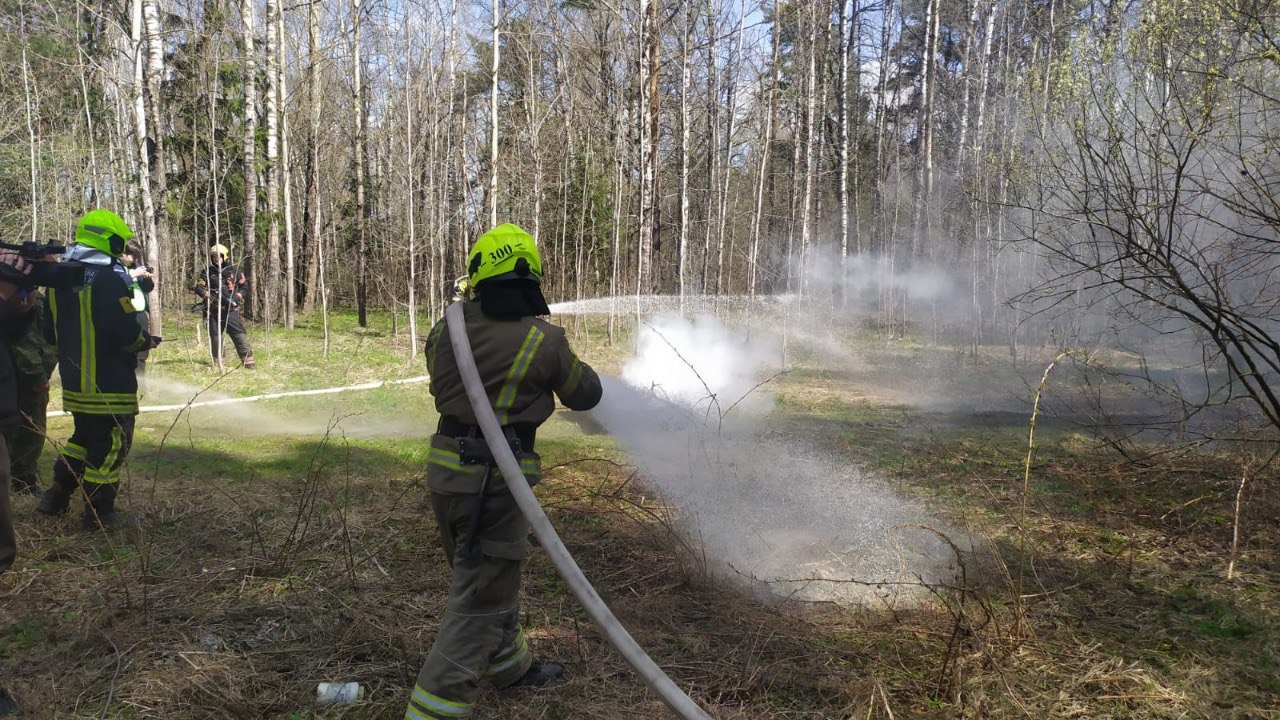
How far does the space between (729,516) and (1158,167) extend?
425cm

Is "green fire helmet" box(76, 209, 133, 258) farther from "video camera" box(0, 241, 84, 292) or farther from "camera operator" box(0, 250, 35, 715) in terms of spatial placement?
"camera operator" box(0, 250, 35, 715)

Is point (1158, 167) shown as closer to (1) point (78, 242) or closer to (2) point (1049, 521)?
(2) point (1049, 521)

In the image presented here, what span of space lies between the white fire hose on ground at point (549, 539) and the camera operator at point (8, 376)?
7.24 ft

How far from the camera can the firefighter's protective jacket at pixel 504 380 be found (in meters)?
3.07

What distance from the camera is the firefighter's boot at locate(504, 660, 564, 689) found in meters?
3.44

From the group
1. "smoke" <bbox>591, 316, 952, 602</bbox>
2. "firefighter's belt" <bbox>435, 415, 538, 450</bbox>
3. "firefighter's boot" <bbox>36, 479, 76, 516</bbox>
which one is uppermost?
"firefighter's belt" <bbox>435, 415, 538, 450</bbox>

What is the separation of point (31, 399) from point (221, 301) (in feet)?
26.1

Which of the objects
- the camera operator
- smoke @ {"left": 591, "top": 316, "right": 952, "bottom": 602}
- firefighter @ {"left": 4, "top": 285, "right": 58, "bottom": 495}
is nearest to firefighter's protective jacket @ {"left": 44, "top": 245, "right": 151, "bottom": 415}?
the camera operator

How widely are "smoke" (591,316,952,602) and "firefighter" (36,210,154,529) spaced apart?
4.00 meters

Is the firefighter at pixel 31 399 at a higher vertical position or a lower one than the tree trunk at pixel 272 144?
lower

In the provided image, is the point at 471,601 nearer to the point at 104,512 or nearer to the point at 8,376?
the point at 8,376

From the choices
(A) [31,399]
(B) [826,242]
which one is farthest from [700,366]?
(B) [826,242]

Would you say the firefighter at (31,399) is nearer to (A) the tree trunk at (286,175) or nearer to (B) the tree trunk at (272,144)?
(B) the tree trunk at (272,144)

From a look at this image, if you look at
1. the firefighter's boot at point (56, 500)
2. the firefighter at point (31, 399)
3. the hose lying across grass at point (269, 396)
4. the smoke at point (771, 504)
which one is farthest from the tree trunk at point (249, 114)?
the firefighter's boot at point (56, 500)
